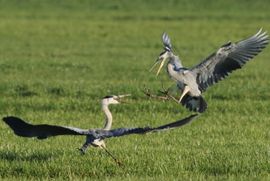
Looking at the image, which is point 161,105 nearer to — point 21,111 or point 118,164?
point 21,111

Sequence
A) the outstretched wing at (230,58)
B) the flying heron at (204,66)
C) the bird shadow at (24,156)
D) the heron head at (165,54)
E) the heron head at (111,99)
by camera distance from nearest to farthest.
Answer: the heron head at (111,99) → the bird shadow at (24,156) → the heron head at (165,54) → the flying heron at (204,66) → the outstretched wing at (230,58)

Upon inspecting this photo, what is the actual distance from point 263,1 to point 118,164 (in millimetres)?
50161

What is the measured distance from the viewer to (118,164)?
381 inches

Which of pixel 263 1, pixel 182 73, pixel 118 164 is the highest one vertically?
pixel 263 1

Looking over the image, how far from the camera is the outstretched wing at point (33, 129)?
8883 mm

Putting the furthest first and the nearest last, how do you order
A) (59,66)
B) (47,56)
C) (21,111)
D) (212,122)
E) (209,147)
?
1. (47,56)
2. (59,66)
3. (21,111)
4. (212,122)
5. (209,147)

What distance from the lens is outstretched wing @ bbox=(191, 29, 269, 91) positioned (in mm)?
10867

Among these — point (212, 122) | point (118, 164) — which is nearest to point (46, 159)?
point (118, 164)

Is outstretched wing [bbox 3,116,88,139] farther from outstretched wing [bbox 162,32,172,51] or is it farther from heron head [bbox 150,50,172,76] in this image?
outstretched wing [bbox 162,32,172,51]

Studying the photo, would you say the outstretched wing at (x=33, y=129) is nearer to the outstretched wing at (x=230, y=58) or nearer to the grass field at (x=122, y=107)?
the grass field at (x=122, y=107)

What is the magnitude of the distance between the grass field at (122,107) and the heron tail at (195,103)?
0.53 meters

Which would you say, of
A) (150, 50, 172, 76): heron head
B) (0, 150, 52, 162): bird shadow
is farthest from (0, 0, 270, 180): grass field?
(150, 50, 172, 76): heron head

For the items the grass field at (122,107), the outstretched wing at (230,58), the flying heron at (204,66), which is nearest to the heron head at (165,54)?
the flying heron at (204,66)

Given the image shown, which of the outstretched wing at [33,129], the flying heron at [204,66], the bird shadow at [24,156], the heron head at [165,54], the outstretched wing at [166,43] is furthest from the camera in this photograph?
the outstretched wing at [166,43]
